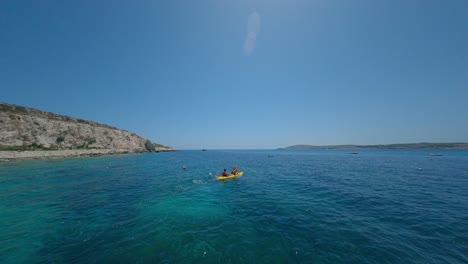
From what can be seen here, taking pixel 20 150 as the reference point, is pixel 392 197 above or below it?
below

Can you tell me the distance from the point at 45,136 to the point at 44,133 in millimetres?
1467

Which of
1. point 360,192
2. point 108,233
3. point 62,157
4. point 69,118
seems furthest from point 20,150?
point 360,192

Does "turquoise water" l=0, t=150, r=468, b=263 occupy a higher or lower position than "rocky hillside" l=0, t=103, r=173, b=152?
lower

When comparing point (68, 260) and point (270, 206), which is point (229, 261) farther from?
point (270, 206)

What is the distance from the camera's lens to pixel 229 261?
768 cm

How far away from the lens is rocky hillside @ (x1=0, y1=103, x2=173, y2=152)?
55312mm

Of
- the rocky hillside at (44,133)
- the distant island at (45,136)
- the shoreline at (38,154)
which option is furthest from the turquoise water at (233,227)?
the rocky hillside at (44,133)

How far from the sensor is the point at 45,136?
63281 millimetres

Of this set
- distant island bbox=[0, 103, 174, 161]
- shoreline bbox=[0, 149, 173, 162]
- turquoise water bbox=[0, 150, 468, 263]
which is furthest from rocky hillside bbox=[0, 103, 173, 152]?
turquoise water bbox=[0, 150, 468, 263]

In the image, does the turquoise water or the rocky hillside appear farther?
the rocky hillside

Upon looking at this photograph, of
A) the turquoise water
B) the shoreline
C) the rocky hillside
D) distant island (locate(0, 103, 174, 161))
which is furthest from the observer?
the rocky hillside

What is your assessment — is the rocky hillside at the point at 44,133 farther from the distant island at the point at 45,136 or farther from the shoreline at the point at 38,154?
the shoreline at the point at 38,154

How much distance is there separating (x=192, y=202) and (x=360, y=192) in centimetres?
1862

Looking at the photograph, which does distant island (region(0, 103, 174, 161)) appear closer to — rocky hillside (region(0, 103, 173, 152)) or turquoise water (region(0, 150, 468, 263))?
rocky hillside (region(0, 103, 173, 152))
